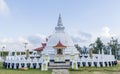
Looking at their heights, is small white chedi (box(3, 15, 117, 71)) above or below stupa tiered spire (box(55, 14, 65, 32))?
below

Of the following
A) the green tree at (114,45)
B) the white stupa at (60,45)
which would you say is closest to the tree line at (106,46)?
the green tree at (114,45)

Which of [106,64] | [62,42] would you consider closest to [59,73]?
[106,64]

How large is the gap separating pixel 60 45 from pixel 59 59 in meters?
1.88

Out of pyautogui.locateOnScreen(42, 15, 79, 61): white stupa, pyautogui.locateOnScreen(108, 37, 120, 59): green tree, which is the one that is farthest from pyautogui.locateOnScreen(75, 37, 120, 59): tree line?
pyautogui.locateOnScreen(42, 15, 79, 61): white stupa

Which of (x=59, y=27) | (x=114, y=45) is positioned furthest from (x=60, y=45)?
(x=114, y=45)

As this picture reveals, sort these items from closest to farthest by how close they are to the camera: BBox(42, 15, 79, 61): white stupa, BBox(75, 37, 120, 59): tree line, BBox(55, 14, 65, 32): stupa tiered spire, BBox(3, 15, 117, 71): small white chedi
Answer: BBox(3, 15, 117, 71): small white chedi
BBox(42, 15, 79, 61): white stupa
BBox(55, 14, 65, 32): stupa tiered spire
BBox(75, 37, 120, 59): tree line

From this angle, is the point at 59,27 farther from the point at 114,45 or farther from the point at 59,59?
the point at 114,45

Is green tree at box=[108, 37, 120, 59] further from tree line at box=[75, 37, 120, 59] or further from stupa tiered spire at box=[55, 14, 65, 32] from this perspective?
stupa tiered spire at box=[55, 14, 65, 32]

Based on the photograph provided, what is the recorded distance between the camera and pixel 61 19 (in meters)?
33.8

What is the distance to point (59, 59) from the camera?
2867 centimetres

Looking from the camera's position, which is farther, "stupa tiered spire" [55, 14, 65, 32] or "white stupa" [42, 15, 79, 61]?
"stupa tiered spire" [55, 14, 65, 32]

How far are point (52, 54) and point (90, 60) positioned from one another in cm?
595

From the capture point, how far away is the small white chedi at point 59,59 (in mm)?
26281

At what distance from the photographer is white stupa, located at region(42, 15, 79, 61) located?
29.3 meters
